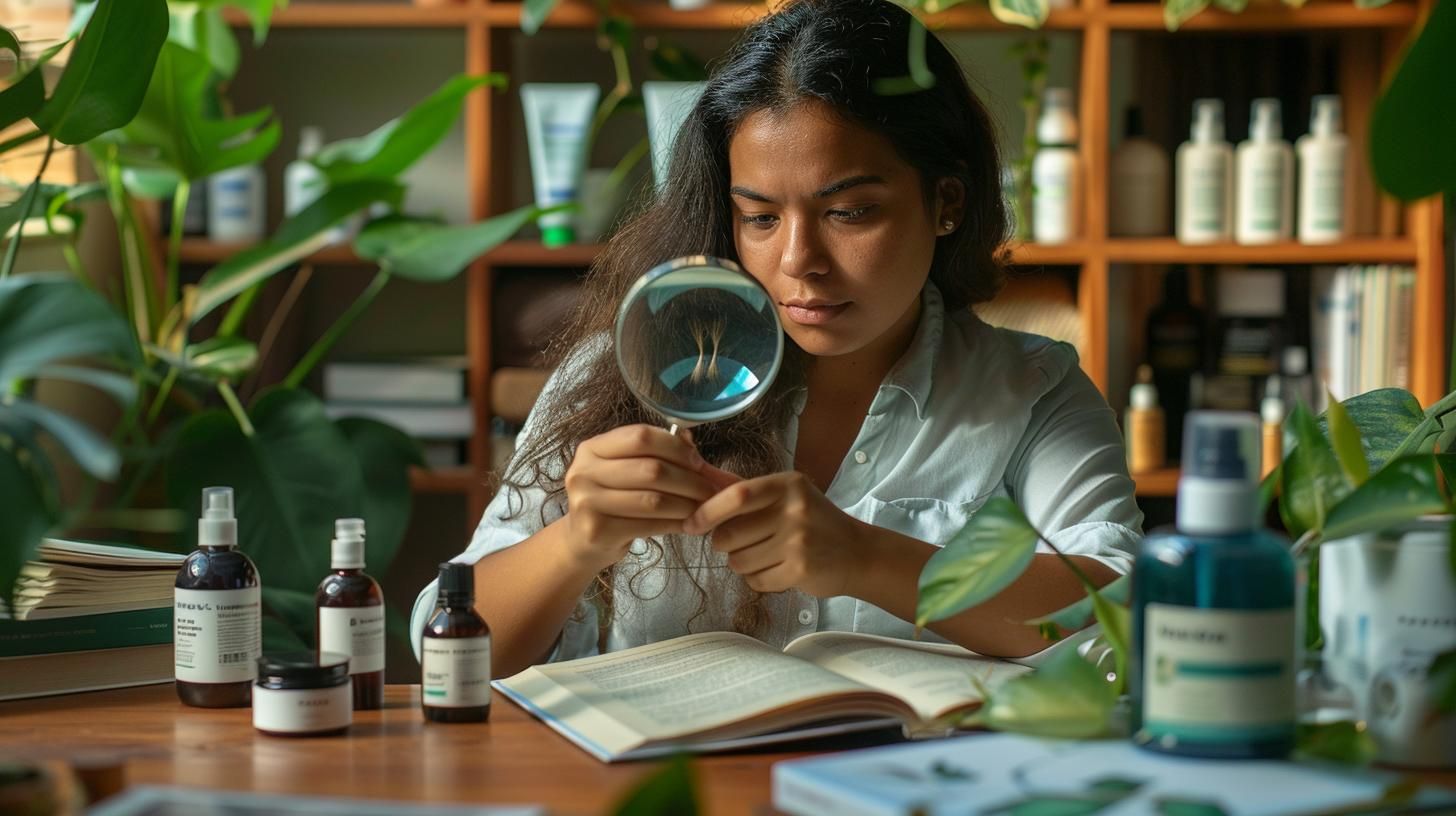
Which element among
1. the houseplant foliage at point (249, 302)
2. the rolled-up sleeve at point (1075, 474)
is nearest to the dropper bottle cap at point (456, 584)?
the rolled-up sleeve at point (1075, 474)

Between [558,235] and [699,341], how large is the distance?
4.53 feet

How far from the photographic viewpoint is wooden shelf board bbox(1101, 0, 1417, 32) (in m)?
2.20

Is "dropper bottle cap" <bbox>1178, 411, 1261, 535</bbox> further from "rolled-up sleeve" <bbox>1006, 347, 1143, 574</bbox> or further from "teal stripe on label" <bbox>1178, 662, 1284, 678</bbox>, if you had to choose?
"rolled-up sleeve" <bbox>1006, 347, 1143, 574</bbox>

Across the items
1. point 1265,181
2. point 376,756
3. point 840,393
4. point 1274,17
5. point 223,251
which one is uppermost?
point 1274,17

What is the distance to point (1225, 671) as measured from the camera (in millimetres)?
670

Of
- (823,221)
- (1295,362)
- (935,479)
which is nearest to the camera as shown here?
(823,221)

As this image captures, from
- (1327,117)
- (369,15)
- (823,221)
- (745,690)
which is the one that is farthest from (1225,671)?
(369,15)

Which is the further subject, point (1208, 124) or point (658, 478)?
point (1208, 124)

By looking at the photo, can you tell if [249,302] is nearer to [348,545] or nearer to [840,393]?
[840,393]

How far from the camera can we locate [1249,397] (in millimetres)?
2324

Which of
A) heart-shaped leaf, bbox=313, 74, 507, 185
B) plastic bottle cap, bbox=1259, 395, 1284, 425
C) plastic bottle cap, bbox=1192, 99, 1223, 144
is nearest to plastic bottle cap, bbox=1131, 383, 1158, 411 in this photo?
plastic bottle cap, bbox=1259, 395, 1284, 425

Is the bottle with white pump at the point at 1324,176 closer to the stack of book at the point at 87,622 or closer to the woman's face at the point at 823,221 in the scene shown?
the woman's face at the point at 823,221

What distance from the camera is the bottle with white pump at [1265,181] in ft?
7.20

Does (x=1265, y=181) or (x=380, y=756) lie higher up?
(x=1265, y=181)
